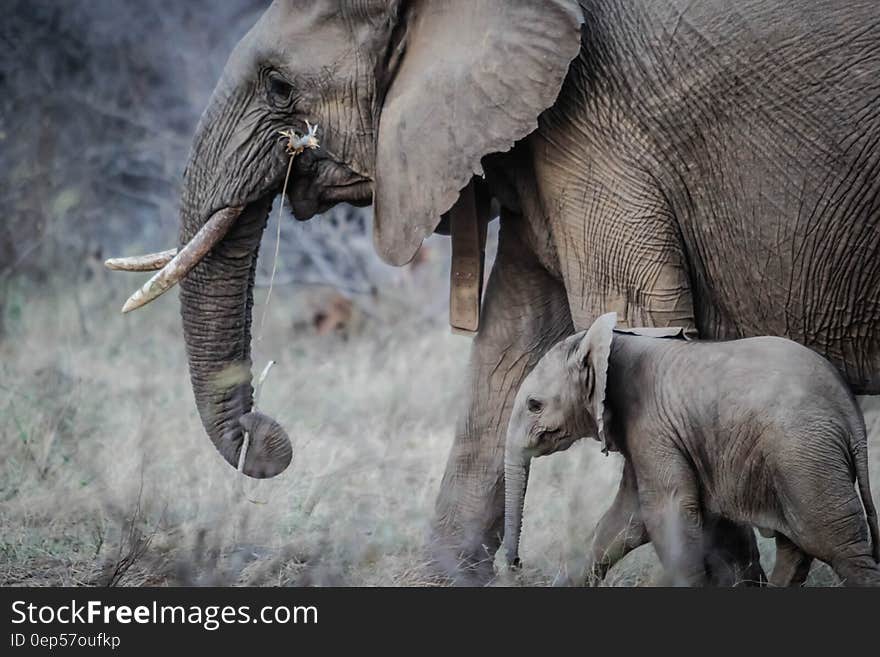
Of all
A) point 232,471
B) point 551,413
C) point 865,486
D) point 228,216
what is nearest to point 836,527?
point 865,486

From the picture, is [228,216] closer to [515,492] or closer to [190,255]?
[190,255]

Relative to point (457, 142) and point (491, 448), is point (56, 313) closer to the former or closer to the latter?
point (491, 448)

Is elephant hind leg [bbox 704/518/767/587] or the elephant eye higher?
the elephant eye

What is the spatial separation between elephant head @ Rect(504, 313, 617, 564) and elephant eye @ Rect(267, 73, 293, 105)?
1125mm

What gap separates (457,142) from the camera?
5.34 metres

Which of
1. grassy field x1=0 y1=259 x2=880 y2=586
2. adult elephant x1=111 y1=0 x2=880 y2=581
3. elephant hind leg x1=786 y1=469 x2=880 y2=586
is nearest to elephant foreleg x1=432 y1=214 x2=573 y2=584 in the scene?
grassy field x1=0 y1=259 x2=880 y2=586

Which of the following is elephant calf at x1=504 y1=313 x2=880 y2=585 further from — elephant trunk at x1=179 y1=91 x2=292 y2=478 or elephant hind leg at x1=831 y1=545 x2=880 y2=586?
elephant trunk at x1=179 y1=91 x2=292 y2=478

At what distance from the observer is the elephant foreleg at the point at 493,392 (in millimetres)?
6078

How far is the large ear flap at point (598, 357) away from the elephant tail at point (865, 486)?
28.1 inches

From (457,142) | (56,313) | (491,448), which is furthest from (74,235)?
(457,142)

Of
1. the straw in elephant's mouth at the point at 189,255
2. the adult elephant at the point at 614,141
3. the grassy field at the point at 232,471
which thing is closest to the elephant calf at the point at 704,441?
the adult elephant at the point at 614,141

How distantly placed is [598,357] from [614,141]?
666 mm

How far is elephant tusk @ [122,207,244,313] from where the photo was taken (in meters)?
5.55

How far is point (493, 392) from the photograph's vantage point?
20.4 ft
